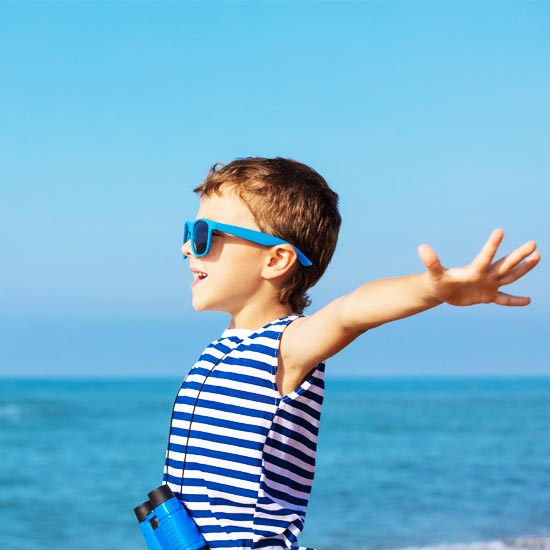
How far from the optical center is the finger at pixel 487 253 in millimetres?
2039

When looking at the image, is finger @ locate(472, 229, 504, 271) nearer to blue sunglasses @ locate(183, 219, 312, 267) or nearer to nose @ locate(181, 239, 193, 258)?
blue sunglasses @ locate(183, 219, 312, 267)

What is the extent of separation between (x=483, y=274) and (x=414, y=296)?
19cm

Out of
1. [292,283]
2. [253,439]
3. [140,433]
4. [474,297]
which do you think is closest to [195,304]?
[292,283]

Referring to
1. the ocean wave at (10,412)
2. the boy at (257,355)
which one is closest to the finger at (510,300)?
the boy at (257,355)

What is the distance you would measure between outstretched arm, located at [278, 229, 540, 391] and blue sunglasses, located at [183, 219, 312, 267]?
13.6 inches

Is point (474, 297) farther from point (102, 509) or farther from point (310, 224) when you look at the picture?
point (102, 509)

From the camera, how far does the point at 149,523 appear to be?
2.85 m

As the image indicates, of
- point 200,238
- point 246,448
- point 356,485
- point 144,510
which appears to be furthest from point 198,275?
point 356,485

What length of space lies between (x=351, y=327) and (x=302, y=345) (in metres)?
0.27

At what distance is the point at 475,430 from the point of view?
2642cm

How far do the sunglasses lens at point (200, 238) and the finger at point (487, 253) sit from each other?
1128mm

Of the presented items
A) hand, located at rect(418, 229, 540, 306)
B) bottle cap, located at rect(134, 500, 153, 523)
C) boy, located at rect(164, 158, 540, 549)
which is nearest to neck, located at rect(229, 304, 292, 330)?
boy, located at rect(164, 158, 540, 549)

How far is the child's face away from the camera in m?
2.99

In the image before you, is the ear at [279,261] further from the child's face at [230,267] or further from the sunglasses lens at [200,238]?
the sunglasses lens at [200,238]
